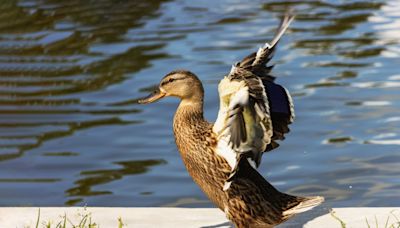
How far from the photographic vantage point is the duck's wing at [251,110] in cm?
558

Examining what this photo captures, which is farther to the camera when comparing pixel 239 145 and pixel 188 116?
pixel 188 116

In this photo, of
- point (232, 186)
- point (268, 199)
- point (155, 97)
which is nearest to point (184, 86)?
point (155, 97)

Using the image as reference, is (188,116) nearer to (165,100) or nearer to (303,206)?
(303,206)

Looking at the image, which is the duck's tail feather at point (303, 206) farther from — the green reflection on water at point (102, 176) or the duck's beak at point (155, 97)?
the green reflection on water at point (102, 176)

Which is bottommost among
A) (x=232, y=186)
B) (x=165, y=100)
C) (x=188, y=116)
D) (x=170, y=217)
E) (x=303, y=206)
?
(x=165, y=100)

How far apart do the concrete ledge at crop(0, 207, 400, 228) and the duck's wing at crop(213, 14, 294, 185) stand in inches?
24.7

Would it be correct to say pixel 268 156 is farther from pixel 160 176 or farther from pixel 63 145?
pixel 63 145

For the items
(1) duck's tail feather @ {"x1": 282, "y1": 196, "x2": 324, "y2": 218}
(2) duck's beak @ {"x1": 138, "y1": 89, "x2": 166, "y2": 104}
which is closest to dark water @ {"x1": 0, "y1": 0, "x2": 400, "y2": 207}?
(2) duck's beak @ {"x1": 138, "y1": 89, "x2": 166, "y2": 104}

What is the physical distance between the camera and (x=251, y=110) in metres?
5.62

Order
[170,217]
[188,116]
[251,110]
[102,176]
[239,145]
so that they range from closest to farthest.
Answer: [251,110] → [239,145] → [188,116] → [170,217] → [102,176]

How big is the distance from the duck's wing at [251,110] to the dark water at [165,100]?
242cm

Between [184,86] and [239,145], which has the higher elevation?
[184,86]

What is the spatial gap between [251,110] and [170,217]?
1.38 metres

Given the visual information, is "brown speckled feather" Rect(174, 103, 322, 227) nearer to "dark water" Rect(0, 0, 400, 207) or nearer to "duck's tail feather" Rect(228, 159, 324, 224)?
"duck's tail feather" Rect(228, 159, 324, 224)
